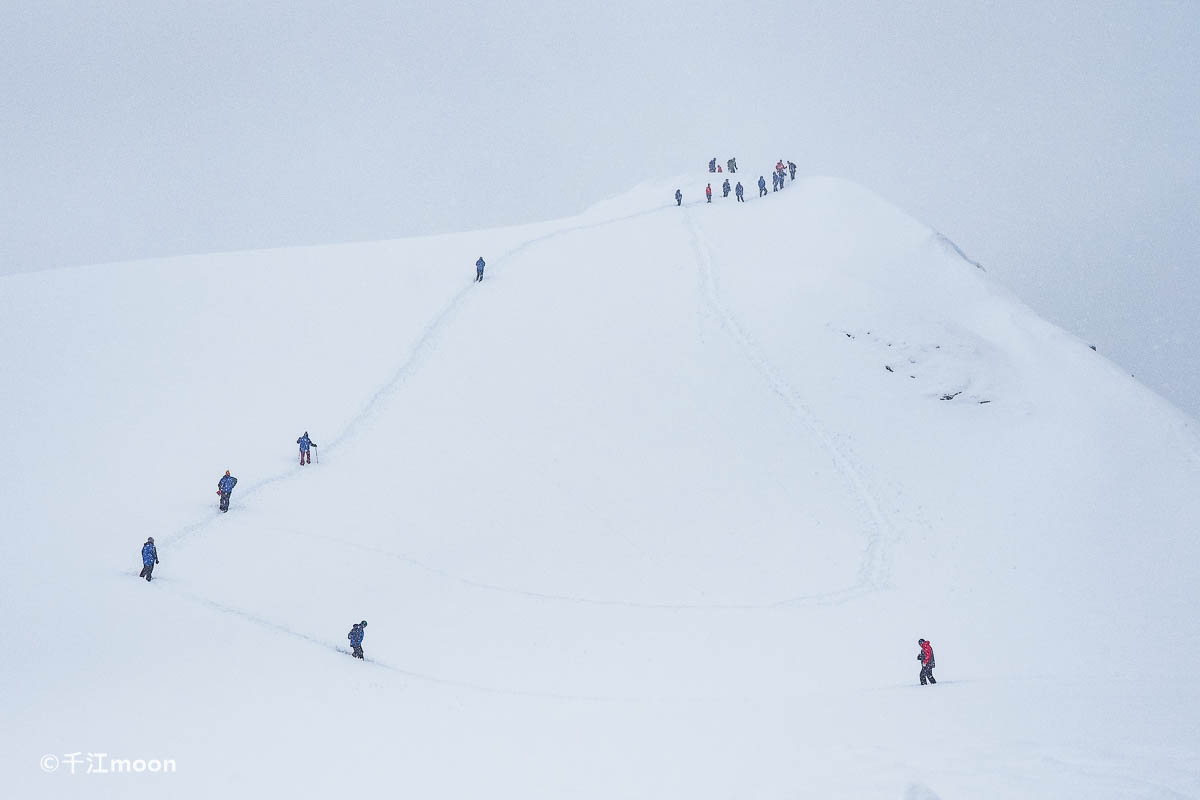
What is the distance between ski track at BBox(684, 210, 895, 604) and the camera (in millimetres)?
25656

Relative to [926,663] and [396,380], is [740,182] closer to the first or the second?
[396,380]

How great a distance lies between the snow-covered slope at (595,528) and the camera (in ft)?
48.0

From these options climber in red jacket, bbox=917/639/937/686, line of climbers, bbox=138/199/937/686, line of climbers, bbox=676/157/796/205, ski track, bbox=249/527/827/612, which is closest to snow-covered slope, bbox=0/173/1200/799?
ski track, bbox=249/527/827/612

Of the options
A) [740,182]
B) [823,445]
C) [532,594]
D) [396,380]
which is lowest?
[532,594]

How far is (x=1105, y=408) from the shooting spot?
35719 mm

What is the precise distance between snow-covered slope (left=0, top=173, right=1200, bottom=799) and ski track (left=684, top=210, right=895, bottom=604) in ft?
0.56

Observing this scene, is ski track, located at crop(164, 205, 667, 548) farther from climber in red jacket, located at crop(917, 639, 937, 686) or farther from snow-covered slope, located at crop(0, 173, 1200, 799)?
climber in red jacket, located at crop(917, 639, 937, 686)

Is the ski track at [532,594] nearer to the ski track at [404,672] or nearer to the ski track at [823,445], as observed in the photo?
the ski track at [823,445]

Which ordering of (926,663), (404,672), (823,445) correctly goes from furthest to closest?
(823,445)
(926,663)
(404,672)

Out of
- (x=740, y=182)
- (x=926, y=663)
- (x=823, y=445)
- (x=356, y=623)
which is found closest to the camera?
(x=926, y=663)

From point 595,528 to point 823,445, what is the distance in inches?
411

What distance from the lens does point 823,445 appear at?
33031 millimetres

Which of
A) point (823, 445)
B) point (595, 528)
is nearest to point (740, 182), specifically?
point (823, 445)

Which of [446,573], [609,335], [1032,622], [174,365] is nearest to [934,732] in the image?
[1032,622]
